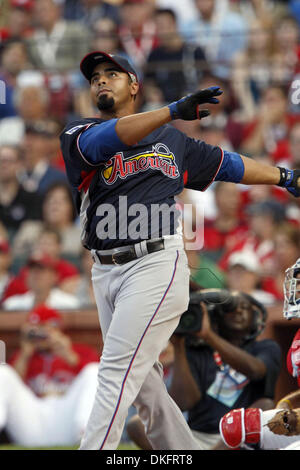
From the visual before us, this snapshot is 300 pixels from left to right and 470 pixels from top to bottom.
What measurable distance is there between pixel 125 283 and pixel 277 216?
421 centimetres

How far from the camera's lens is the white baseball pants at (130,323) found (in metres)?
3.58

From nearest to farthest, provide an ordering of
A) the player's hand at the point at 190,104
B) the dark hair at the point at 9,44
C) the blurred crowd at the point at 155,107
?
the player's hand at the point at 190,104
the blurred crowd at the point at 155,107
the dark hair at the point at 9,44

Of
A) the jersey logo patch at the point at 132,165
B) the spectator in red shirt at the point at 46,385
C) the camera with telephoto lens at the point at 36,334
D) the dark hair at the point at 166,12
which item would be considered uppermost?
the dark hair at the point at 166,12

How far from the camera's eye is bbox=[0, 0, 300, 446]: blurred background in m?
7.38

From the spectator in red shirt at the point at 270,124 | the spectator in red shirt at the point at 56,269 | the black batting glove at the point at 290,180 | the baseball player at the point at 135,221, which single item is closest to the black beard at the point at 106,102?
the baseball player at the point at 135,221

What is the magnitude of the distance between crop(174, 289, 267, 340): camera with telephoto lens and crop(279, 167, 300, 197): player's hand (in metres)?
0.82

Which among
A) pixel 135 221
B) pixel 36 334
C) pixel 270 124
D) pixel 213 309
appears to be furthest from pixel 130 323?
pixel 270 124

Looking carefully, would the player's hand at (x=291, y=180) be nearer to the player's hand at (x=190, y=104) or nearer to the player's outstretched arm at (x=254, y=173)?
the player's outstretched arm at (x=254, y=173)

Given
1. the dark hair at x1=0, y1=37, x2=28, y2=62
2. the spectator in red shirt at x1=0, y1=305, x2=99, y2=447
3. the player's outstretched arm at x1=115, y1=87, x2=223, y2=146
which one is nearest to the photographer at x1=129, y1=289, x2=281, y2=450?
the player's outstretched arm at x1=115, y1=87, x2=223, y2=146

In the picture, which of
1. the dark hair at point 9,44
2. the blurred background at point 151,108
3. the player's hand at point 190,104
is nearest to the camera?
the player's hand at point 190,104

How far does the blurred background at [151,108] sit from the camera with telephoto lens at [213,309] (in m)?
1.69

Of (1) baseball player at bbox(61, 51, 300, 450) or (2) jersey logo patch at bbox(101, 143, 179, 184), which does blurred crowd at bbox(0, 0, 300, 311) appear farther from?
(2) jersey logo patch at bbox(101, 143, 179, 184)

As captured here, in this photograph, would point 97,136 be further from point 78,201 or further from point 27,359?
point 27,359

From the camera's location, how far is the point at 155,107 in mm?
9234
